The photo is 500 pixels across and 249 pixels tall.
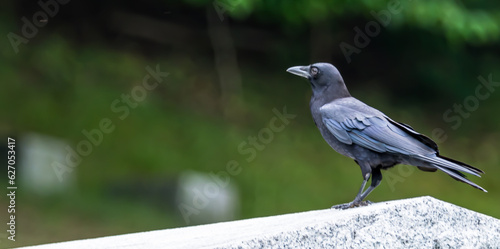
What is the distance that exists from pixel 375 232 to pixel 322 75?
108cm

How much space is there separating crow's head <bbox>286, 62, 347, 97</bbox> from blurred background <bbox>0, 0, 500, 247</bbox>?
14.3ft

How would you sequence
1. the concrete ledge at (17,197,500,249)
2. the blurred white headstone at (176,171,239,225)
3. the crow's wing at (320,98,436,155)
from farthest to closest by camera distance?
the blurred white headstone at (176,171,239,225)
the crow's wing at (320,98,436,155)
the concrete ledge at (17,197,500,249)

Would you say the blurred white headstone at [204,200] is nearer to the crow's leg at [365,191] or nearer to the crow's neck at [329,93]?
the crow's neck at [329,93]

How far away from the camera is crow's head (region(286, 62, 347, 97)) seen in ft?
13.8

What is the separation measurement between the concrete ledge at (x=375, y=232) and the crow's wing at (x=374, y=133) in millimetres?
305

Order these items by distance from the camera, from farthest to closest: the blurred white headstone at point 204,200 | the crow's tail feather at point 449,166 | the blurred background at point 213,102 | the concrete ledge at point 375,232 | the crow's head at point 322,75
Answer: the blurred background at point 213,102
the blurred white headstone at point 204,200
the crow's head at point 322,75
the crow's tail feather at point 449,166
the concrete ledge at point 375,232

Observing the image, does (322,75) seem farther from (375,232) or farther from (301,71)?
(375,232)

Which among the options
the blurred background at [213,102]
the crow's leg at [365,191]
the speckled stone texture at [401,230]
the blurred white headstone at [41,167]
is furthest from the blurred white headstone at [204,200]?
the speckled stone texture at [401,230]

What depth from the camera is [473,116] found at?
11.8 meters

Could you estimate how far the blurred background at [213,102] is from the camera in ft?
29.2

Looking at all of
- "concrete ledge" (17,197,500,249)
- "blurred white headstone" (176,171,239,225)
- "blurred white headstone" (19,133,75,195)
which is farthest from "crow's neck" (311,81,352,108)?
"blurred white headstone" (19,133,75,195)

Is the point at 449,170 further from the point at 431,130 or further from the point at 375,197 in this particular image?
the point at 431,130

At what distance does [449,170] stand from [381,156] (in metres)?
0.34

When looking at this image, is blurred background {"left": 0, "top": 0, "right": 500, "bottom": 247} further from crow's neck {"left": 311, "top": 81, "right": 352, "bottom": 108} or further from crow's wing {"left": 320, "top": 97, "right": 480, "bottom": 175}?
crow's wing {"left": 320, "top": 97, "right": 480, "bottom": 175}
